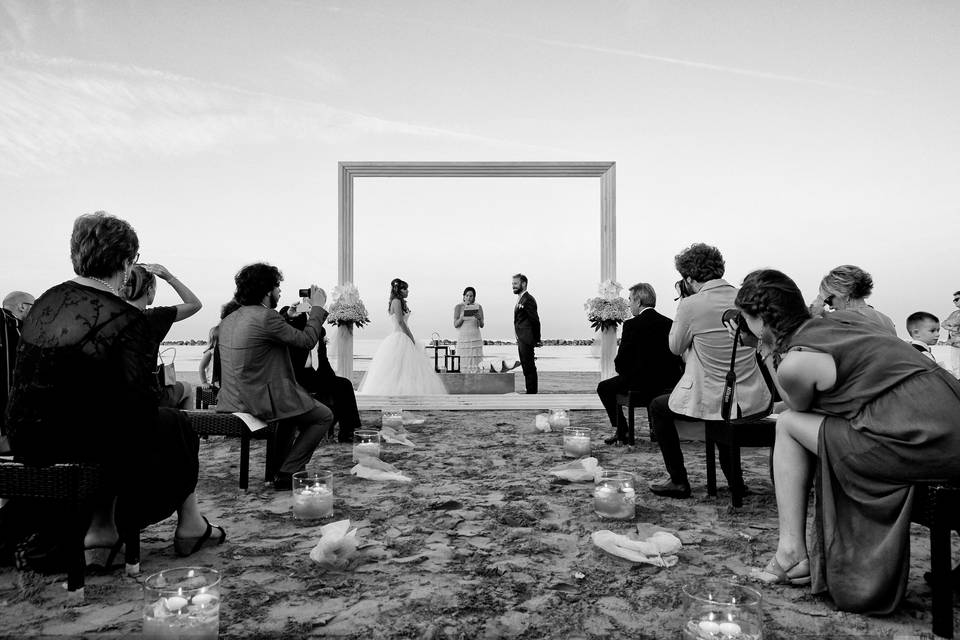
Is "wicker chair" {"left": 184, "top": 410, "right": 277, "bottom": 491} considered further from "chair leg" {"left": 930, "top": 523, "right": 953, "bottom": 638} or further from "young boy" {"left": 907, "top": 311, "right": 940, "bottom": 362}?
"young boy" {"left": 907, "top": 311, "right": 940, "bottom": 362}

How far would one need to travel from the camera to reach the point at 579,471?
3836 millimetres

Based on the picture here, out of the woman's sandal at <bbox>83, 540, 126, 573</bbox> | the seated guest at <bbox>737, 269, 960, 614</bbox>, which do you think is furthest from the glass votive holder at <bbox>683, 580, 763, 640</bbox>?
the woman's sandal at <bbox>83, 540, 126, 573</bbox>

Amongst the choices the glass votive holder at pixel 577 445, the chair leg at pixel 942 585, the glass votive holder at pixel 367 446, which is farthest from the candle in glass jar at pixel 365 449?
the chair leg at pixel 942 585

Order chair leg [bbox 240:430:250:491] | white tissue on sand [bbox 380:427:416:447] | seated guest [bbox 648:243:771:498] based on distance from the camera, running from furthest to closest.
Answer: white tissue on sand [bbox 380:427:416:447] < chair leg [bbox 240:430:250:491] < seated guest [bbox 648:243:771:498]

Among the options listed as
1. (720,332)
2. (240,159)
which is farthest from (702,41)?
(240,159)

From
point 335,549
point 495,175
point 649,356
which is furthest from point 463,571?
point 495,175

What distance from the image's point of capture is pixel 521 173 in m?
8.86

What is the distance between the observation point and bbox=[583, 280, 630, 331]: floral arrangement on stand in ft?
27.7

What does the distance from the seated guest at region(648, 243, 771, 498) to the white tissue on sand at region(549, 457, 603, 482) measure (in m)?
0.46

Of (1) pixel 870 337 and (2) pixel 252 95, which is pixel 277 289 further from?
(2) pixel 252 95

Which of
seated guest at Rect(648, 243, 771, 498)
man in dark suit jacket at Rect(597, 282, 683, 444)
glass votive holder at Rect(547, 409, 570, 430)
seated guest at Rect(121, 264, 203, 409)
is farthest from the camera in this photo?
glass votive holder at Rect(547, 409, 570, 430)

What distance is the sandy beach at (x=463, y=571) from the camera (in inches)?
72.4

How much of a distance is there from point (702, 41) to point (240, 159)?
668cm

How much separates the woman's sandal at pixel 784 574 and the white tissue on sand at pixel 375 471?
219 cm
